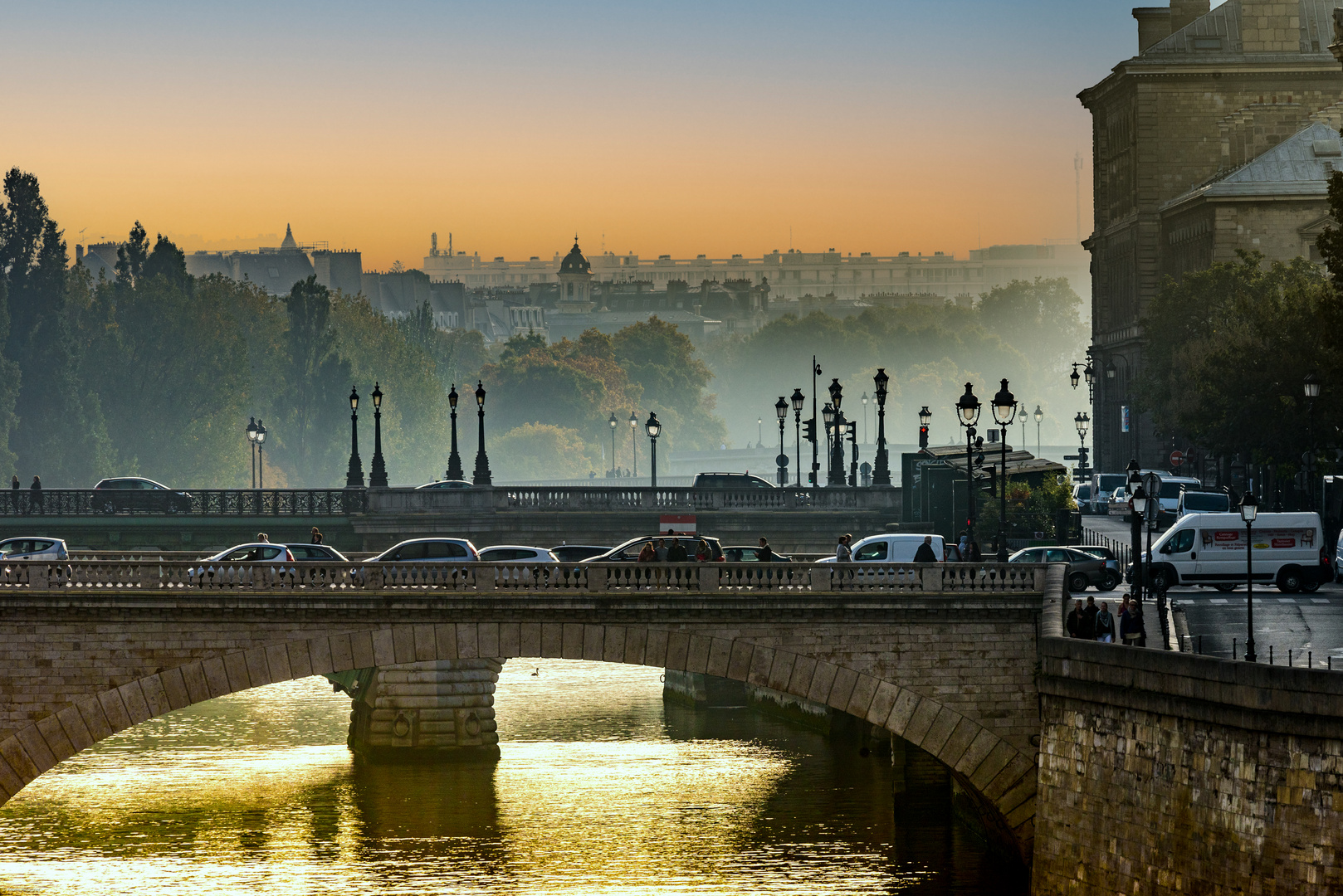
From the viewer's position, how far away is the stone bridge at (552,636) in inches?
1448

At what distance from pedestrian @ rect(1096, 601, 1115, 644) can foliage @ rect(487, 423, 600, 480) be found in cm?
13203

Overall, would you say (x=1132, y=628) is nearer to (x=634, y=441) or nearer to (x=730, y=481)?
(x=730, y=481)

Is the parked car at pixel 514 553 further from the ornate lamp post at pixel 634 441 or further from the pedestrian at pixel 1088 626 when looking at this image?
the ornate lamp post at pixel 634 441

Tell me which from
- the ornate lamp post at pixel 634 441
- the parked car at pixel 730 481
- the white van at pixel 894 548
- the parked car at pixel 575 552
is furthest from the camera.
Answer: the ornate lamp post at pixel 634 441

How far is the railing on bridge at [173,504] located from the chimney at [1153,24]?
61.8 metres

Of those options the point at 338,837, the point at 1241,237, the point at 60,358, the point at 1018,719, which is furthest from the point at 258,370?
the point at 1018,719

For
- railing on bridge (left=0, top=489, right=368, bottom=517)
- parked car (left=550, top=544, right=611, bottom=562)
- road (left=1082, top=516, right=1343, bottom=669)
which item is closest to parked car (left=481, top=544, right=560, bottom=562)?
parked car (left=550, top=544, right=611, bottom=562)

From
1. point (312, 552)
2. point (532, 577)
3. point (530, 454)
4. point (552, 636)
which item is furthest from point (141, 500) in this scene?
point (530, 454)

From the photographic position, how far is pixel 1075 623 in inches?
1374

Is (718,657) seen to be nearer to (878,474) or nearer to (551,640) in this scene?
(551,640)

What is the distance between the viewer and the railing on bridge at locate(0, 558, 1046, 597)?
121 ft

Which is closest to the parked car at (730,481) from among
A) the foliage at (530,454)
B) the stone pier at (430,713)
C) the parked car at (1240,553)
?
the stone pier at (430,713)

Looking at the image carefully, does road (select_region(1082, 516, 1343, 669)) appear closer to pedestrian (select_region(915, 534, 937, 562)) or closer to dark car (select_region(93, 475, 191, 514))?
pedestrian (select_region(915, 534, 937, 562))

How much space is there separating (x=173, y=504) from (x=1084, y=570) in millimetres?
32790
